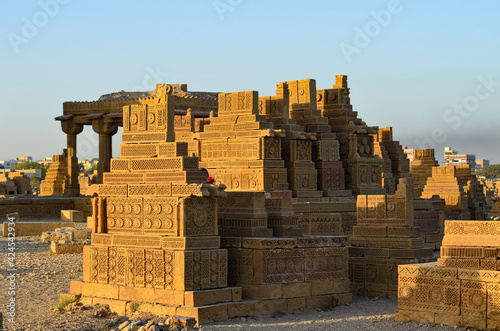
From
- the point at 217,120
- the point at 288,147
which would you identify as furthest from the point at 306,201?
the point at 217,120

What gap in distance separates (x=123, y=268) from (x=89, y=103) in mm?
25681

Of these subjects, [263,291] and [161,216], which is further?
[263,291]

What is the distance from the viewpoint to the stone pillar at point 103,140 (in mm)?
37781

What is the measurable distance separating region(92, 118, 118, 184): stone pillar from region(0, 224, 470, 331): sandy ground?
20.2 metres

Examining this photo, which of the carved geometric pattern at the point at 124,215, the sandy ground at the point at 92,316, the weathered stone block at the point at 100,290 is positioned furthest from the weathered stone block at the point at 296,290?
the weathered stone block at the point at 100,290

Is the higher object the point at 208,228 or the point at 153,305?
the point at 208,228

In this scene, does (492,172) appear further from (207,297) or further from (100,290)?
(207,297)

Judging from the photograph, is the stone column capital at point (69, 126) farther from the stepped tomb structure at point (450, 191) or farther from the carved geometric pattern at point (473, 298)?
the carved geometric pattern at point (473, 298)

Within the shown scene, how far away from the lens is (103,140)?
126 feet

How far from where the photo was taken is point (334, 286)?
14.4 metres

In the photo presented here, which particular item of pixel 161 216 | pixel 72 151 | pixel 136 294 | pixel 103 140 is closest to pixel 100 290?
pixel 136 294

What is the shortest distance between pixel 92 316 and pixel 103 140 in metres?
25.9

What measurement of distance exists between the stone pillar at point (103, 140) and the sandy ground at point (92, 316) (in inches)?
795

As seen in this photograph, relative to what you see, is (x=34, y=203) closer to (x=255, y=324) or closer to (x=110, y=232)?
(x=110, y=232)
